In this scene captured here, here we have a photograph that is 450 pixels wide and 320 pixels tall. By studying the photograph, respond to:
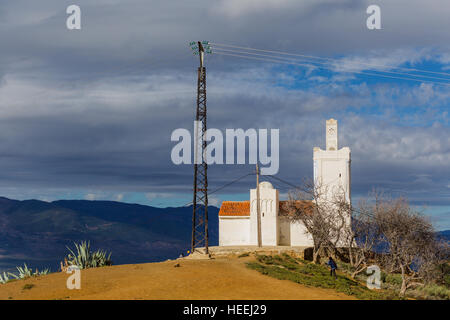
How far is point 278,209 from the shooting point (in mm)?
51500

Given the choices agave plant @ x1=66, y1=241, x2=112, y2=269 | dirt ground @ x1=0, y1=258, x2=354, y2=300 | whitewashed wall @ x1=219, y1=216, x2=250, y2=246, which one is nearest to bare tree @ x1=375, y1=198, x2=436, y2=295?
whitewashed wall @ x1=219, y1=216, x2=250, y2=246

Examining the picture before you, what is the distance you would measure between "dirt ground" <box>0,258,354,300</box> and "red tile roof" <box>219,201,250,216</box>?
1961 centimetres

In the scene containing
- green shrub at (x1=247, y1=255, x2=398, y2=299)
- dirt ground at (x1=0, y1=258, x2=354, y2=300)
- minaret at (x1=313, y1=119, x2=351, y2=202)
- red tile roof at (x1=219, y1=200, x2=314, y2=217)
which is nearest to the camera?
dirt ground at (x1=0, y1=258, x2=354, y2=300)

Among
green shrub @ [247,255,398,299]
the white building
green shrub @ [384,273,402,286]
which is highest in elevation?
the white building

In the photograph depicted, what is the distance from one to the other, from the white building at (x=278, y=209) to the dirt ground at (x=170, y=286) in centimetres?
1826

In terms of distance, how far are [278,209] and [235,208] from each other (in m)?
4.08

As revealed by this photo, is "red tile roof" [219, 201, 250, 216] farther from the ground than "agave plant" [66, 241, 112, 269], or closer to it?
farther from the ground

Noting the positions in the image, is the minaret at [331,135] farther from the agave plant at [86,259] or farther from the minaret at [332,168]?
the agave plant at [86,259]

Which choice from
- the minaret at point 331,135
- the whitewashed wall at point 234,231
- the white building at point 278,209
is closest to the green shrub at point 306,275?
the white building at point 278,209

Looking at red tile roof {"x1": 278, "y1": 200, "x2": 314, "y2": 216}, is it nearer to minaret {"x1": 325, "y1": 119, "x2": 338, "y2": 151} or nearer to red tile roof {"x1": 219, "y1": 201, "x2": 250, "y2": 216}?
red tile roof {"x1": 219, "y1": 201, "x2": 250, "y2": 216}

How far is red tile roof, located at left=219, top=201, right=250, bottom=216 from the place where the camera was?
170 ft

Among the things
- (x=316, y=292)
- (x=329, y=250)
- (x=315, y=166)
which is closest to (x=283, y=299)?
(x=316, y=292)

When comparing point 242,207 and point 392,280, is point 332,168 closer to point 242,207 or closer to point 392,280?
point 242,207

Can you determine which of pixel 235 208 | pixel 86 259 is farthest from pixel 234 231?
pixel 86 259
